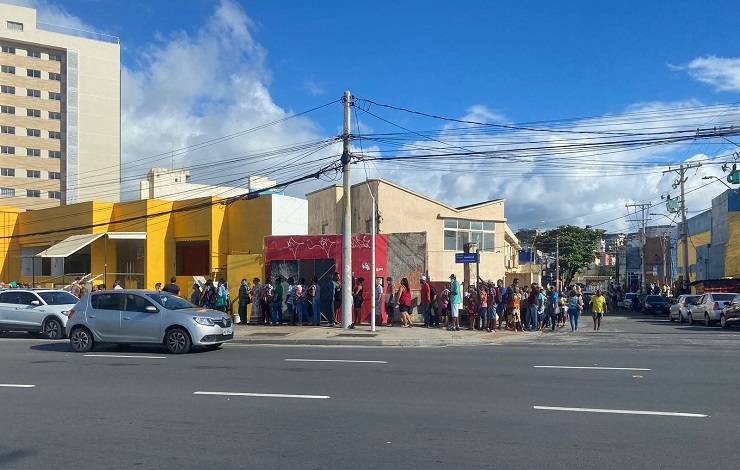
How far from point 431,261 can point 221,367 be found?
27796 mm

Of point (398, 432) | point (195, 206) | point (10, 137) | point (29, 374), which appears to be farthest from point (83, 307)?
point (10, 137)

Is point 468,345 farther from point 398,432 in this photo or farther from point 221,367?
point 398,432

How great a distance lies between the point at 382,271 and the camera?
24.5m

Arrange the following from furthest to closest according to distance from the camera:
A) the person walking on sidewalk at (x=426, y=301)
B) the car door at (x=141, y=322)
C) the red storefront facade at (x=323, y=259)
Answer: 1. the red storefront facade at (x=323, y=259)
2. the person walking on sidewalk at (x=426, y=301)
3. the car door at (x=141, y=322)

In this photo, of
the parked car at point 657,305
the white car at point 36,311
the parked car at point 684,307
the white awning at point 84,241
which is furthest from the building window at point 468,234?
the white car at point 36,311

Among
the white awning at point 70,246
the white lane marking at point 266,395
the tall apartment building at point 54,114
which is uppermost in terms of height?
the tall apartment building at point 54,114

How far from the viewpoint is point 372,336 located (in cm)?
2023

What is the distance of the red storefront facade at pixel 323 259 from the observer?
2441cm

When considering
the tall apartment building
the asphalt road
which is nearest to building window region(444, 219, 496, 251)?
the asphalt road

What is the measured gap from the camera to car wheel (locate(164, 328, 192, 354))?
15.9m

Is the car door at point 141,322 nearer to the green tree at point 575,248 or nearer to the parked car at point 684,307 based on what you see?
the parked car at point 684,307

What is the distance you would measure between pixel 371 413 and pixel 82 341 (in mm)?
10333

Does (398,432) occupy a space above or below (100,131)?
below

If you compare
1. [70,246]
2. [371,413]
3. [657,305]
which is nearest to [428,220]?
[657,305]
